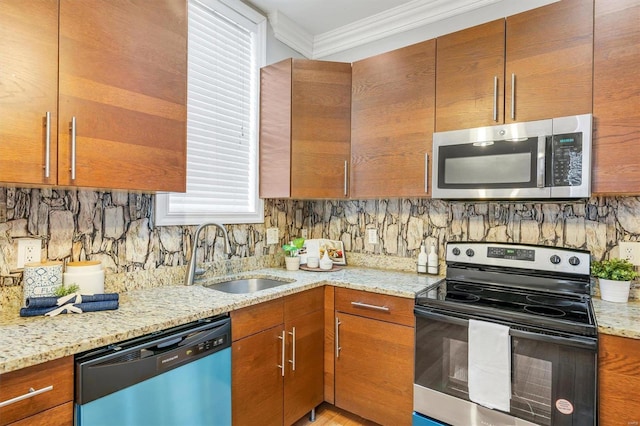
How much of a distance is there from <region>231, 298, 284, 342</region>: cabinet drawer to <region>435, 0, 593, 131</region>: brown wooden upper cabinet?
1375 mm

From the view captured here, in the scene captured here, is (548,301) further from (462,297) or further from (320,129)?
(320,129)

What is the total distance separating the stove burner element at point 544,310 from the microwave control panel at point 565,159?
0.58 metres

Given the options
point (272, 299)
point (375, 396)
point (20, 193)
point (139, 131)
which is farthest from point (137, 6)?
point (375, 396)

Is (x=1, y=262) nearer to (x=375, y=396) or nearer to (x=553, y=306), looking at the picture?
(x=375, y=396)

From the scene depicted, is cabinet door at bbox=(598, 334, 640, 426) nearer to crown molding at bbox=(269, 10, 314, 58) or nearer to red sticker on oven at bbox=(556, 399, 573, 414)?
red sticker on oven at bbox=(556, 399, 573, 414)

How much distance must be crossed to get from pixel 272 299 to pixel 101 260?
85cm

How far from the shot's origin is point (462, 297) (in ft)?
5.97

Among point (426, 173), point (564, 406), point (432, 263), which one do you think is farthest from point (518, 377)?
point (426, 173)

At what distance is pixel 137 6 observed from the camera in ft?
4.90

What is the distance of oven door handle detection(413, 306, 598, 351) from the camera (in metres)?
1.38

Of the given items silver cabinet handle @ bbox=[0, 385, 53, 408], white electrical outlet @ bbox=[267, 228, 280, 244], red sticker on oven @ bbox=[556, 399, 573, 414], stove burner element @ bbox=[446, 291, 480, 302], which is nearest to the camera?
silver cabinet handle @ bbox=[0, 385, 53, 408]

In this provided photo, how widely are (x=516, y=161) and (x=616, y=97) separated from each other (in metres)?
0.46

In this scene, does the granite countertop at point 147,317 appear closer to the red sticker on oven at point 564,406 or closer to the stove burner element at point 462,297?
the stove burner element at point 462,297

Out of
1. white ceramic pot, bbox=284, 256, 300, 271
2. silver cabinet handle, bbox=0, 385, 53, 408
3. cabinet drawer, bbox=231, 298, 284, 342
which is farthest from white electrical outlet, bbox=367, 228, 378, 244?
silver cabinet handle, bbox=0, 385, 53, 408
